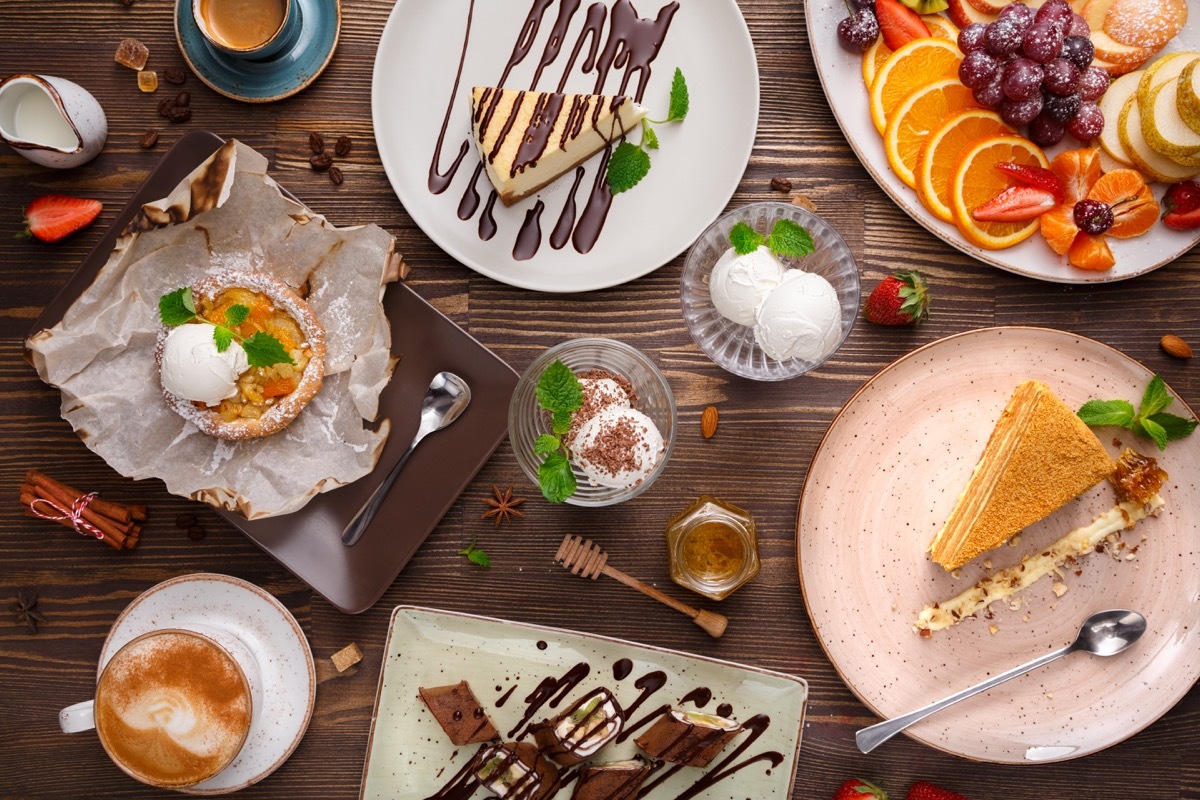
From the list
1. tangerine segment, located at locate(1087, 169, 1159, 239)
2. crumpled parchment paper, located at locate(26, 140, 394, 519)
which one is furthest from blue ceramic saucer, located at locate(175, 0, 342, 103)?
tangerine segment, located at locate(1087, 169, 1159, 239)

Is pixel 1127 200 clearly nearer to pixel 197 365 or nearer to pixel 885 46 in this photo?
pixel 885 46

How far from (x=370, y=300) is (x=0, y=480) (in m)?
1.17

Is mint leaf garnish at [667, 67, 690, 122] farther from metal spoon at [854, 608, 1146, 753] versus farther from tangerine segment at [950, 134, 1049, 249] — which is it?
metal spoon at [854, 608, 1146, 753]

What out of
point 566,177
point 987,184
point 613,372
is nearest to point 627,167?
point 566,177

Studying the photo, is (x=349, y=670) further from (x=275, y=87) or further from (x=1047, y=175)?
(x=1047, y=175)

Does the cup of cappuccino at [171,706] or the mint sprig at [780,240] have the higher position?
the mint sprig at [780,240]

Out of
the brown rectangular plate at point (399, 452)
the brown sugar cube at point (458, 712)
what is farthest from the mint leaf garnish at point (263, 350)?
the brown sugar cube at point (458, 712)

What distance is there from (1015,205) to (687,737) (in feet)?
5.43

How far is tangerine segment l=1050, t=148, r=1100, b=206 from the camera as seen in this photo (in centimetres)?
216

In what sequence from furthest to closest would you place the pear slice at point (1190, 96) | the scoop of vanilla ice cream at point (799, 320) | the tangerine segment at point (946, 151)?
the tangerine segment at point (946, 151) → the pear slice at point (1190, 96) → the scoop of vanilla ice cream at point (799, 320)

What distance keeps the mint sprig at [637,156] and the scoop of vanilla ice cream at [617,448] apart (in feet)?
2.14

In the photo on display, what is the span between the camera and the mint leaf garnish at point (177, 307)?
200 cm

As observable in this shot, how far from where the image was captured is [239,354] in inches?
81.0

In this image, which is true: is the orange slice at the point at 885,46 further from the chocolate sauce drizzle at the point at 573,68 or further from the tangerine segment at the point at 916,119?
the chocolate sauce drizzle at the point at 573,68
